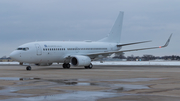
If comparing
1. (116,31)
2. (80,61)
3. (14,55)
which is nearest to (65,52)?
(80,61)

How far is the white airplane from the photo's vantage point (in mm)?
35062

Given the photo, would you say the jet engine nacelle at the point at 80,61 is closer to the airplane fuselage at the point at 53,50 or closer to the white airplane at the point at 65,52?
the white airplane at the point at 65,52

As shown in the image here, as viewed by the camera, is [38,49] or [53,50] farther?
[53,50]

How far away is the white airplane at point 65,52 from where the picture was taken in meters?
35.1

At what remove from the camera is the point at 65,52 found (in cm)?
3966

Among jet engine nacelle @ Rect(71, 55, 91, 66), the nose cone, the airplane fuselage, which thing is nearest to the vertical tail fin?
the airplane fuselage

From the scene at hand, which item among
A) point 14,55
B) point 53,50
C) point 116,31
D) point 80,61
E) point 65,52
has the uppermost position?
point 116,31

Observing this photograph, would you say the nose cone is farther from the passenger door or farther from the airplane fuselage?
the passenger door

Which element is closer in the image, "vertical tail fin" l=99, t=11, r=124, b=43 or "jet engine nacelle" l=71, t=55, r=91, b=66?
"jet engine nacelle" l=71, t=55, r=91, b=66

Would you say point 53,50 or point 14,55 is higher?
point 53,50

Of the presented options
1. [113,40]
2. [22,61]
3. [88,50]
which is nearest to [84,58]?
[88,50]

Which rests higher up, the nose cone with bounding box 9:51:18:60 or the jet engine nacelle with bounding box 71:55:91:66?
the nose cone with bounding box 9:51:18:60

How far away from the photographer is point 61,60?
39.7 metres

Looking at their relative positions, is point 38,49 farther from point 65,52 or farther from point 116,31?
point 116,31
